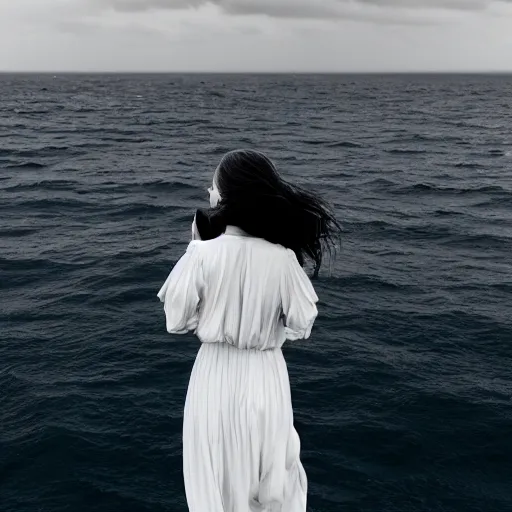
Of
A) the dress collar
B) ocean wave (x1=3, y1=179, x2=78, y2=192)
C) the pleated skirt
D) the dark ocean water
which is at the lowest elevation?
the dark ocean water

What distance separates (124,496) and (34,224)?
1196 centimetres

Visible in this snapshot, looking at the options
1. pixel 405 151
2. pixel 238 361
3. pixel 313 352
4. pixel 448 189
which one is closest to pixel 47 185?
pixel 448 189

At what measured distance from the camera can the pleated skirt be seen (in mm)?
2664

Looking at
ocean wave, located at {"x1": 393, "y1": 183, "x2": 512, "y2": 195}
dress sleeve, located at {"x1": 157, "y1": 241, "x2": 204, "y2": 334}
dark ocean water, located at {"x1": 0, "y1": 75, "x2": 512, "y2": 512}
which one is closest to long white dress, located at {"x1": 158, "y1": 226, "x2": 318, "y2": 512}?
dress sleeve, located at {"x1": 157, "y1": 241, "x2": 204, "y2": 334}

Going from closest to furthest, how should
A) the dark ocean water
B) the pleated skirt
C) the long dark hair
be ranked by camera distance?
1. the long dark hair
2. the pleated skirt
3. the dark ocean water

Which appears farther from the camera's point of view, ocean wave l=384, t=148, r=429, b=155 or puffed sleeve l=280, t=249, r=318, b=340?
ocean wave l=384, t=148, r=429, b=155

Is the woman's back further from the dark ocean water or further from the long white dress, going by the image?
the dark ocean water

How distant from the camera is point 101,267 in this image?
13.0 m

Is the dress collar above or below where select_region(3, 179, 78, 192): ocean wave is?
above

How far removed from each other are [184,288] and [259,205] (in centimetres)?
45

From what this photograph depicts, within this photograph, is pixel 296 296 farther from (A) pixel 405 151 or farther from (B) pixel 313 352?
(A) pixel 405 151

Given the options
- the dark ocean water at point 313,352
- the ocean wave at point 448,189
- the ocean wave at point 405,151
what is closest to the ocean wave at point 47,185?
the dark ocean water at point 313,352

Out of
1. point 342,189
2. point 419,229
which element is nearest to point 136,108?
point 342,189

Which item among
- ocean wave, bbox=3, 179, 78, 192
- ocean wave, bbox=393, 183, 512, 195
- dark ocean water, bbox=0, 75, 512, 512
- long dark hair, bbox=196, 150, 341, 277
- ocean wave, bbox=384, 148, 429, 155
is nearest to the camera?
long dark hair, bbox=196, 150, 341, 277
